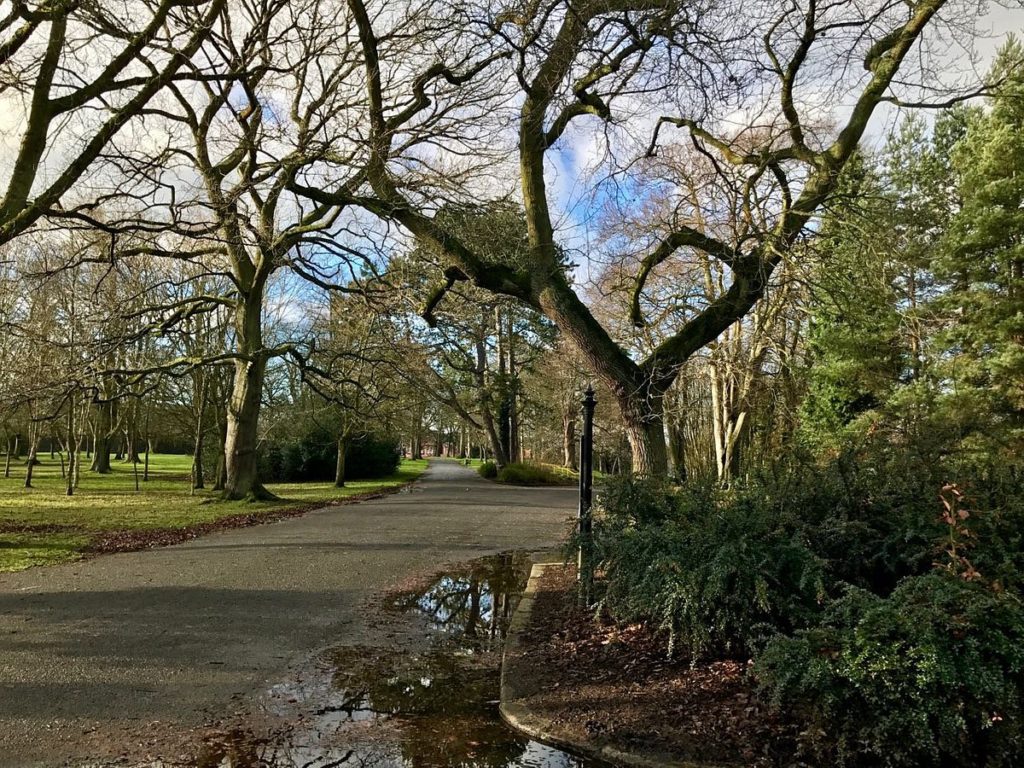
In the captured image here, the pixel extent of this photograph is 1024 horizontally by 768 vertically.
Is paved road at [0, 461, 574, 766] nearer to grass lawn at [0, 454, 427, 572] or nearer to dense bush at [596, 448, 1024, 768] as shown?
grass lawn at [0, 454, 427, 572]

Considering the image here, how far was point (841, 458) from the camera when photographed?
18.6 ft

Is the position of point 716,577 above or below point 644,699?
above

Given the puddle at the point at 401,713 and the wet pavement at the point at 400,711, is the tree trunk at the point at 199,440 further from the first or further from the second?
the puddle at the point at 401,713

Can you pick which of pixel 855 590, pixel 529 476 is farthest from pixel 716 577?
pixel 529 476

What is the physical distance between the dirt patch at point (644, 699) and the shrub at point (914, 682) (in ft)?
0.99

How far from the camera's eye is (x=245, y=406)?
1791cm

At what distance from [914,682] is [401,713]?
2.95 meters

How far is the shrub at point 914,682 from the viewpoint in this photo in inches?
133

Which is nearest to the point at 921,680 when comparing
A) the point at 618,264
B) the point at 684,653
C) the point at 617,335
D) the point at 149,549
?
the point at 684,653

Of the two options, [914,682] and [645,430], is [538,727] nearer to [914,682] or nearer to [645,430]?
[914,682]

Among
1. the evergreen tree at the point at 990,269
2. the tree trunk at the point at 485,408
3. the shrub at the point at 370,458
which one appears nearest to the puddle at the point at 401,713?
the evergreen tree at the point at 990,269

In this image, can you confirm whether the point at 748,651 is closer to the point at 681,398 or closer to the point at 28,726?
the point at 28,726

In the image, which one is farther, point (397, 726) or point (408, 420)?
point (408, 420)

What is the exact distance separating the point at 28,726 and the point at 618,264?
7687mm
